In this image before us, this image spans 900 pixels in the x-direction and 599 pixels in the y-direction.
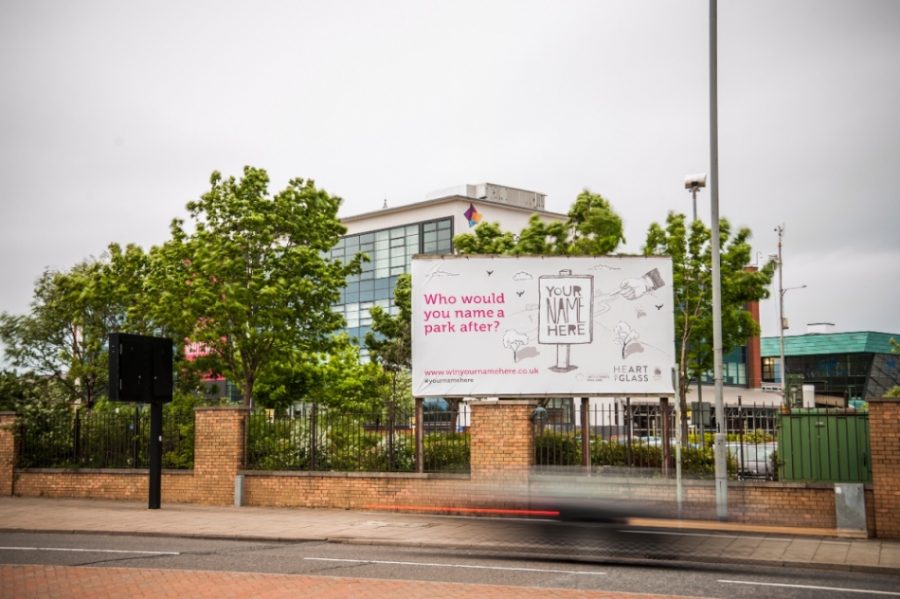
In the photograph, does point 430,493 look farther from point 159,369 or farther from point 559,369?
point 159,369

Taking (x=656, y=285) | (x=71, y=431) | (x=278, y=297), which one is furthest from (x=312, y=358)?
(x=656, y=285)

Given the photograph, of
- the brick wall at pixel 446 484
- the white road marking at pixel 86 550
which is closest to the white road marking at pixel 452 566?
the brick wall at pixel 446 484

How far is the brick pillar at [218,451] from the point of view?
21734 millimetres

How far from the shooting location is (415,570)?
12.2m

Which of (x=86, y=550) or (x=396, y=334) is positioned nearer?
→ (x=86, y=550)

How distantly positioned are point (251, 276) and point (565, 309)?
12.5m

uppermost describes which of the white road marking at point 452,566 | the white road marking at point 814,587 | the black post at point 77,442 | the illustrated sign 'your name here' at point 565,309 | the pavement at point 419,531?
the illustrated sign 'your name here' at point 565,309

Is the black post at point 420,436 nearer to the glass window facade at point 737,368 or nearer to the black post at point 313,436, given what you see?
the black post at point 313,436

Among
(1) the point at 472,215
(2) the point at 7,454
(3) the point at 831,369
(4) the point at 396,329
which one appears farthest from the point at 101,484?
(3) the point at 831,369

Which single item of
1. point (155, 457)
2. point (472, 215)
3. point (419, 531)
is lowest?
point (419, 531)

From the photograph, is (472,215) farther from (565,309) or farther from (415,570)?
(415,570)

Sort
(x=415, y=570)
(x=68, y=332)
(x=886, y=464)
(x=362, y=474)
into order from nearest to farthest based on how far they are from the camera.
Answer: (x=415, y=570) → (x=886, y=464) → (x=362, y=474) → (x=68, y=332)

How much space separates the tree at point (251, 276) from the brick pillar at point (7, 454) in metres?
5.62

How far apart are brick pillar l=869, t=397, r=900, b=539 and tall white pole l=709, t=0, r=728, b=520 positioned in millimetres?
2591
